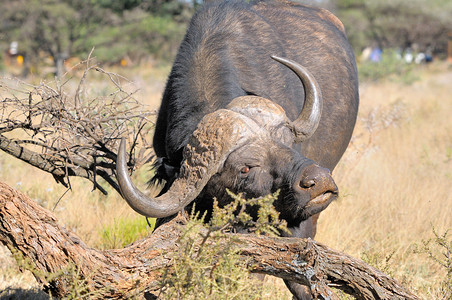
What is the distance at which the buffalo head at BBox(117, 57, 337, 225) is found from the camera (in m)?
3.24

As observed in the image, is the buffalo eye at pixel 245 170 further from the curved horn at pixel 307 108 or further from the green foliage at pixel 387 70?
the green foliage at pixel 387 70

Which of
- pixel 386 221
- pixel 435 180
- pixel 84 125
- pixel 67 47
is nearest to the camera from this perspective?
pixel 84 125

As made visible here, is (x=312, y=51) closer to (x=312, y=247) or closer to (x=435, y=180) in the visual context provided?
(x=435, y=180)

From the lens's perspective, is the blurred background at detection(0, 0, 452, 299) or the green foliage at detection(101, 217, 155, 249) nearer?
the blurred background at detection(0, 0, 452, 299)

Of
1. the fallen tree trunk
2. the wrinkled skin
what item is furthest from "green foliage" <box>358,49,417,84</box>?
the fallen tree trunk

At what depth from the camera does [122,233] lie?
200 inches

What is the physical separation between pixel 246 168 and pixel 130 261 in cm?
103

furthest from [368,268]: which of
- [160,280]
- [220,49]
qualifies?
[220,49]

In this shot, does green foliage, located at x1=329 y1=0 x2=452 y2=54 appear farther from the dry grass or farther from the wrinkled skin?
the wrinkled skin

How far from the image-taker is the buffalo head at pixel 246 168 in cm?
324

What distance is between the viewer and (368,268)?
8.96 ft

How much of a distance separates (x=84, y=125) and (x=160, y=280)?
176cm

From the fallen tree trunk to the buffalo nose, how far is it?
49cm

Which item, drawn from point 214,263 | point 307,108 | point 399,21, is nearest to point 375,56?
point 399,21
